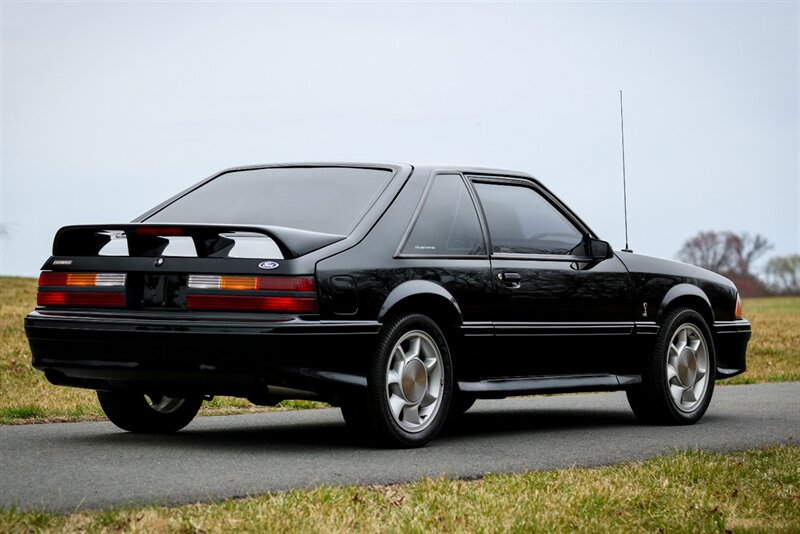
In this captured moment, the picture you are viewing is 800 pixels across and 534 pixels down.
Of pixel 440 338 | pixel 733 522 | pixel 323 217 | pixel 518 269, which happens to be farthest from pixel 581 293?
pixel 733 522

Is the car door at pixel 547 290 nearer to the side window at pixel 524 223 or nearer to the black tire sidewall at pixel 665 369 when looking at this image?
the side window at pixel 524 223

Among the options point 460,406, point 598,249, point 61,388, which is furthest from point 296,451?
point 61,388

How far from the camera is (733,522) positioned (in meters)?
5.53

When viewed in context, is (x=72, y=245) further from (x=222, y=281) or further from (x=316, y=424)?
(x=316, y=424)

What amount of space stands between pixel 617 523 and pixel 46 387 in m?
10.0

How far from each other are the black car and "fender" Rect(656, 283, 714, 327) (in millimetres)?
48

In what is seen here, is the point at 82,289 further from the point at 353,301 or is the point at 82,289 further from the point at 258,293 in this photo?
the point at 353,301

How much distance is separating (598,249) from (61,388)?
7.17m

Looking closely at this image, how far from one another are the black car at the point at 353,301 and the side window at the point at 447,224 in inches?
0.5

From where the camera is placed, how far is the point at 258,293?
6.97 m

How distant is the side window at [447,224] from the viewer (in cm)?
787

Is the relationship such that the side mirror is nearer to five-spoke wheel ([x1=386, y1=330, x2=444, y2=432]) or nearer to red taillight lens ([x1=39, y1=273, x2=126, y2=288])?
five-spoke wheel ([x1=386, y1=330, x2=444, y2=432])

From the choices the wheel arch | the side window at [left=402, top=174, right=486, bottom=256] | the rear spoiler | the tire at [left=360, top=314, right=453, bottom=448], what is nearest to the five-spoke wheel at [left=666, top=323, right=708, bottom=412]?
the side window at [left=402, top=174, right=486, bottom=256]

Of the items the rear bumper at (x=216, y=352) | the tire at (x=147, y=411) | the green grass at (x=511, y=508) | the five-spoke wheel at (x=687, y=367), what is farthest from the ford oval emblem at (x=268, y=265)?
the five-spoke wheel at (x=687, y=367)
